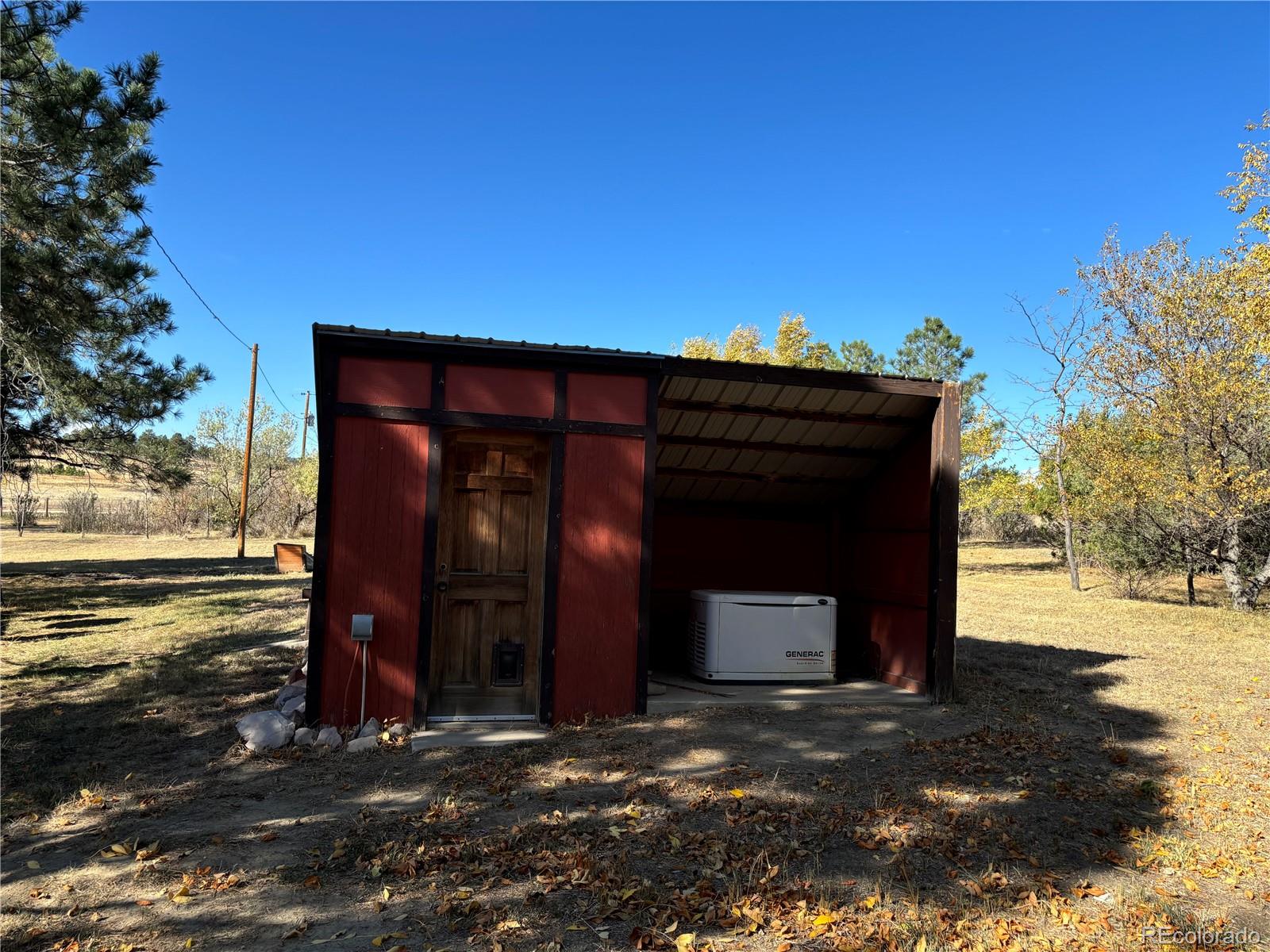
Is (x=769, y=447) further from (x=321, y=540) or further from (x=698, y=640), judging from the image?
(x=321, y=540)

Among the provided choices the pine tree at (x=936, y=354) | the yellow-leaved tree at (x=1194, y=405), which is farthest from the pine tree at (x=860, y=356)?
the yellow-leaved tree at (x=1194, y=405)

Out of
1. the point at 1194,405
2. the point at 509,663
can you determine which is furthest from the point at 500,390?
the point at 1194,405

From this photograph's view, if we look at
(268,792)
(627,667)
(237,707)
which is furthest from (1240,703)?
(237,707)

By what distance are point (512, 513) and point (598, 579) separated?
0.99 metres

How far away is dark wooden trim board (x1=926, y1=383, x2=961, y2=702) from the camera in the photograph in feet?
24.0

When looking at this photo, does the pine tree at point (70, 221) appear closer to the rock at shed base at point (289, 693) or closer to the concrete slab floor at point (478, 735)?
the rock at shed base at point (289, 693)

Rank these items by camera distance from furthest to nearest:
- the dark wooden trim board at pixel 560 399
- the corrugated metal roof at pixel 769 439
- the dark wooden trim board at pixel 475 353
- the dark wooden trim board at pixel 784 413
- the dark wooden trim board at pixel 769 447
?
the dark wooden trim board at pixel 769 447
the dark wooden trim board at pixel 784 413
the corrugated metal roof at pixel 769 439
the dark wooden trim board at pixel 560 399
the dark wooden trim board at pixel 475 353

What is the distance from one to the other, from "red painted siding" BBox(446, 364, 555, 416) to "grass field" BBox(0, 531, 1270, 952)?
8.67 ft

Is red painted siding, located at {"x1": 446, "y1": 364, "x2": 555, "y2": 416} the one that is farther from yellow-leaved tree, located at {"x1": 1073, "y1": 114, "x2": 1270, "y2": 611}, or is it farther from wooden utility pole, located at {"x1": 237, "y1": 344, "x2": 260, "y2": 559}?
wooden utility pole, located at {"x1": 237, "y1": 344, "x2": 260, "y2": 559}

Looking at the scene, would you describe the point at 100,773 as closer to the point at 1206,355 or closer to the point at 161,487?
the point at 161,487

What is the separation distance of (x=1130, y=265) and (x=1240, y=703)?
11716mm

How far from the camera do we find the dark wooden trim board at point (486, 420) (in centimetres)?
609

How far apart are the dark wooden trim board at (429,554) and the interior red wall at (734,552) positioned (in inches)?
164

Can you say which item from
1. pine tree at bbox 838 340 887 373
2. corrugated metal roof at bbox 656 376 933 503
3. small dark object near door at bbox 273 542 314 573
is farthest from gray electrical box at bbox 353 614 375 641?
pine tree at bbox 838 340 887 373
